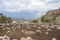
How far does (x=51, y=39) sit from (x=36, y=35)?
0.68m

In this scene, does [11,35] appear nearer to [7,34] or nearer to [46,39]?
[7,34]

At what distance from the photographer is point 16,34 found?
8.45m

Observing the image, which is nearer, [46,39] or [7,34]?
[46,39]

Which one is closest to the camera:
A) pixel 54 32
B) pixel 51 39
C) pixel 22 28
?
pixel 51 39

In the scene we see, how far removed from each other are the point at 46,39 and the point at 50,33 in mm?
527

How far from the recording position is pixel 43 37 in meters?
8.07

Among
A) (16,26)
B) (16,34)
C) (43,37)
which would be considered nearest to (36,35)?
(43,37)

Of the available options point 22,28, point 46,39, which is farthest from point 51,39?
point 22,28

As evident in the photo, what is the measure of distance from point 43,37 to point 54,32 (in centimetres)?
62

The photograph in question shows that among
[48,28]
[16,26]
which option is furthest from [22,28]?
[48,28]

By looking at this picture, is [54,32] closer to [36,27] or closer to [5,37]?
[36,27]

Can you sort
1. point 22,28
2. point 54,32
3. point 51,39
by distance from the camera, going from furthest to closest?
point 22,28 → point 54,32 → point 51,39

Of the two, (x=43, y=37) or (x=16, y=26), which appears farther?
→ (x=16, y=26)

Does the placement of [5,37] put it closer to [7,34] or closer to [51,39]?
[7,34]
